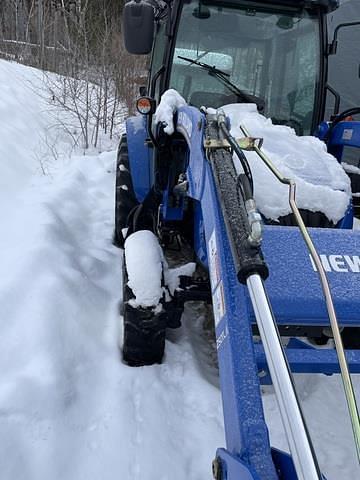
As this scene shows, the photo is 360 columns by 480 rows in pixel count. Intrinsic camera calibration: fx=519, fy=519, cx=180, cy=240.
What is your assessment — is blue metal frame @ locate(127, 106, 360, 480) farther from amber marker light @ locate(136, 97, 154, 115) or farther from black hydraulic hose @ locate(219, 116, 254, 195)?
amber marker light @ locate(136, 97, 154, 115)

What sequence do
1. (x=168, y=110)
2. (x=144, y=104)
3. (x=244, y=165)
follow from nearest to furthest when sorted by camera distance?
(x=244, y=165) → (x=168, y=110) → (x=144, y=104)

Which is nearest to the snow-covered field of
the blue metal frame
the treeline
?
the blue metal frame

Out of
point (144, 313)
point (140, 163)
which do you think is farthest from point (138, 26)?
point (144, 313)

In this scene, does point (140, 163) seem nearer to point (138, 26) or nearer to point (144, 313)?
point (138, 26)

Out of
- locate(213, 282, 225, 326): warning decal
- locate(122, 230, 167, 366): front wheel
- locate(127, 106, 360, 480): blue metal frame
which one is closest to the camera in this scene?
locate(127, 106, 360, 480): blue metal frame

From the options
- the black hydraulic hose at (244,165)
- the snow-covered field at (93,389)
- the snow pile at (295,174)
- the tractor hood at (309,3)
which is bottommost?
the snow-covered field at (93,389)

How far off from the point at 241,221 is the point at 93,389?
1339mm

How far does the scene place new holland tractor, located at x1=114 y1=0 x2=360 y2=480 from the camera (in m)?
1.38

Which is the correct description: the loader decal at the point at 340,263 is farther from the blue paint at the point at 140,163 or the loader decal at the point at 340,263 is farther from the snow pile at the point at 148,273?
the blue paint at the point at 140,163

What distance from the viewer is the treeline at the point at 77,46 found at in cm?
935

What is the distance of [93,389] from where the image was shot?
2.50m

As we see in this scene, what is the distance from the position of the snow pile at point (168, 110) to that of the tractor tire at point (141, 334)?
91 cm

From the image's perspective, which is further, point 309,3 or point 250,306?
point 309,3

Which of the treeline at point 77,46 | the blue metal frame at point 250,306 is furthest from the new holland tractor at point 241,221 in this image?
the treeline at point 77,46
